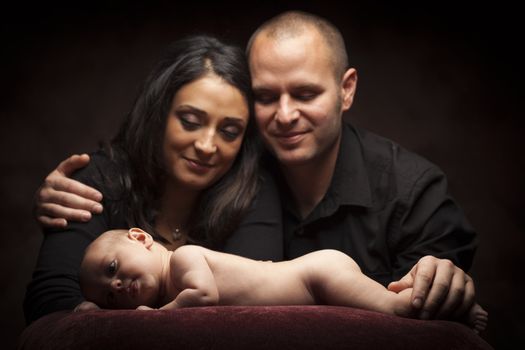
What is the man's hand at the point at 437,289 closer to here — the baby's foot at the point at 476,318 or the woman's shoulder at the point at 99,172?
the baby's foot at the point at 476,318

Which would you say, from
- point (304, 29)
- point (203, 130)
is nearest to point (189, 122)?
point (203, 130)

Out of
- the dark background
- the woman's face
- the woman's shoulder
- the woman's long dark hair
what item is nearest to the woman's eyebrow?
the woman's face

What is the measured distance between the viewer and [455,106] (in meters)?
4.15

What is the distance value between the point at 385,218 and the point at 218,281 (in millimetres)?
900

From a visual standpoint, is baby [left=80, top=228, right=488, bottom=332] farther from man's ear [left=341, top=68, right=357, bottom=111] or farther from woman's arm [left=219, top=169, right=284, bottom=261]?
man's ear [left=341, top=68, right=357, bottom=111]

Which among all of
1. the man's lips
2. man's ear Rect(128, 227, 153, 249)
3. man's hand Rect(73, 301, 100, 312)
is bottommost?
man's hand Rect(73, 301, 100, 312)

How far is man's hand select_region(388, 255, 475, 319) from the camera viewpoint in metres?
2.19

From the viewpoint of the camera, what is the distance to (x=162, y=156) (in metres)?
2.92

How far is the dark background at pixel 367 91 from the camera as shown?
4039 mm

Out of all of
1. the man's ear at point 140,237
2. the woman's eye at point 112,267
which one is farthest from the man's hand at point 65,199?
the woman's eye at point 112,267

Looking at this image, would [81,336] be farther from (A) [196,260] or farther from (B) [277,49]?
(B) [277,49]

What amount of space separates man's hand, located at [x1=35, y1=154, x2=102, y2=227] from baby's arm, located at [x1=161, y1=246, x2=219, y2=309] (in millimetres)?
536

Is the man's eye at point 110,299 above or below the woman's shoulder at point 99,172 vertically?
below

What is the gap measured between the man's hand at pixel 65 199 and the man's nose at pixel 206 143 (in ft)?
1.24
